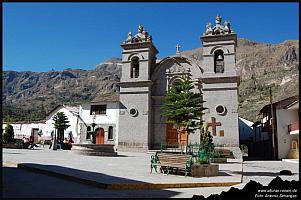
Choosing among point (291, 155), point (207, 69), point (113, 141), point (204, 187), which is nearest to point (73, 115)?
point (113, 141)

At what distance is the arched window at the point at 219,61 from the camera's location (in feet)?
98.4

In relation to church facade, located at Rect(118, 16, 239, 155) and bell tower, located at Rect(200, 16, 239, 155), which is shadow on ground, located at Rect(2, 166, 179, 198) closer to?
bell tower, located at Rect(200, 16, 239, 155)

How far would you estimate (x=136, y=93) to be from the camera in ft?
103

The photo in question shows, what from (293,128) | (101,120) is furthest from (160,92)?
(293,128)

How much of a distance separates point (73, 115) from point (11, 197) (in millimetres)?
35115

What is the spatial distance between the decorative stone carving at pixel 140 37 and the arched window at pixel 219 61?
22.7 feet

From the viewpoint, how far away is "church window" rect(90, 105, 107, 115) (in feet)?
116

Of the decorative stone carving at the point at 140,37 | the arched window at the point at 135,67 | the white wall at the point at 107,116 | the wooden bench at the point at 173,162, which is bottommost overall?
the wooden bench at the point at 173,162

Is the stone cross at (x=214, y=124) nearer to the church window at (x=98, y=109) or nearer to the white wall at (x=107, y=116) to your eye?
the white wall at (x=107, y=116)

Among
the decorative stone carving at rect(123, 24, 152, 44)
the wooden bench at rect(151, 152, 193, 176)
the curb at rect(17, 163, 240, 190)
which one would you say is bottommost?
the curb at rect(17, 163, 240, 190)

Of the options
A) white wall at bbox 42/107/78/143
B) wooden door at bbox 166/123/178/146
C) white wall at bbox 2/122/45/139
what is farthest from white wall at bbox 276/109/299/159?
white wall at bbox 2/122/45/139

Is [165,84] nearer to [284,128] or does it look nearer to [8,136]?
[284,128]

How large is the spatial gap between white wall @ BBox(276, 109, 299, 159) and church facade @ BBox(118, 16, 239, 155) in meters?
4.29

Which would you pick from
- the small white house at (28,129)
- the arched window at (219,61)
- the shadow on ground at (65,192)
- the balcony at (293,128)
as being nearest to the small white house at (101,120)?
the arched window at (219,61)
